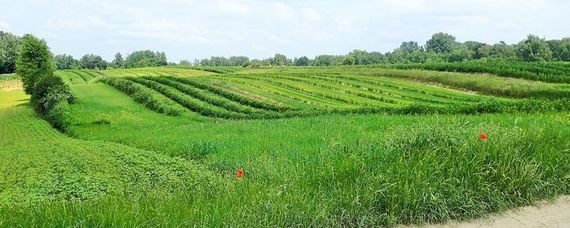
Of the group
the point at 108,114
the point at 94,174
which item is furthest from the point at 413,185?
the point at 108,114

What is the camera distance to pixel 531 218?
24.4ft

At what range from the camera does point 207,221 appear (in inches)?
233

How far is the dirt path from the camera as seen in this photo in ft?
23.5

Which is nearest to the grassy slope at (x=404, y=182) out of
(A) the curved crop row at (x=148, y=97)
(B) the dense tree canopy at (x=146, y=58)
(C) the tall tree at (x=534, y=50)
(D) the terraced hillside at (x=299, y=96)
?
(D) the terraced hillside at (x=299, y=96)

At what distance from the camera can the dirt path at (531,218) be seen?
7152 millimetres

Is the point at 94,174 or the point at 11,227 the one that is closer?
the point at 11,227

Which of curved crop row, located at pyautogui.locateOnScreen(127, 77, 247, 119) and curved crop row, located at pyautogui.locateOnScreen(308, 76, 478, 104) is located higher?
curved crop row, located at pyautogui.locateOnScreen(308, 76, 478, 104)

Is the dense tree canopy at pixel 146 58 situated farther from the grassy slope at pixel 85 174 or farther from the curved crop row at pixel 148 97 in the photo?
the grassy slope at pixel 85 174

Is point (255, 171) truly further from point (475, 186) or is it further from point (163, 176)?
point (163, 176)

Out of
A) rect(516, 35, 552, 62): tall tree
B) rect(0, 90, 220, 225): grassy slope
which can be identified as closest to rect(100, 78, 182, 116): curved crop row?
rect(0, 90, 220, 225): grassy slope

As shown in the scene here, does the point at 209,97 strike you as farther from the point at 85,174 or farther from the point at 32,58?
the point at 32,58

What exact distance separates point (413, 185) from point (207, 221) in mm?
2964

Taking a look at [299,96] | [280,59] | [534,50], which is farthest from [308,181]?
[280,59]

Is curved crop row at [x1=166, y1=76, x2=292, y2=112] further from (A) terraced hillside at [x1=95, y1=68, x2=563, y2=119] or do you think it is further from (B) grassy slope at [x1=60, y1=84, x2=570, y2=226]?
(B) grassy slope at [x1=60, y1=84, x2=570, y2=226]
